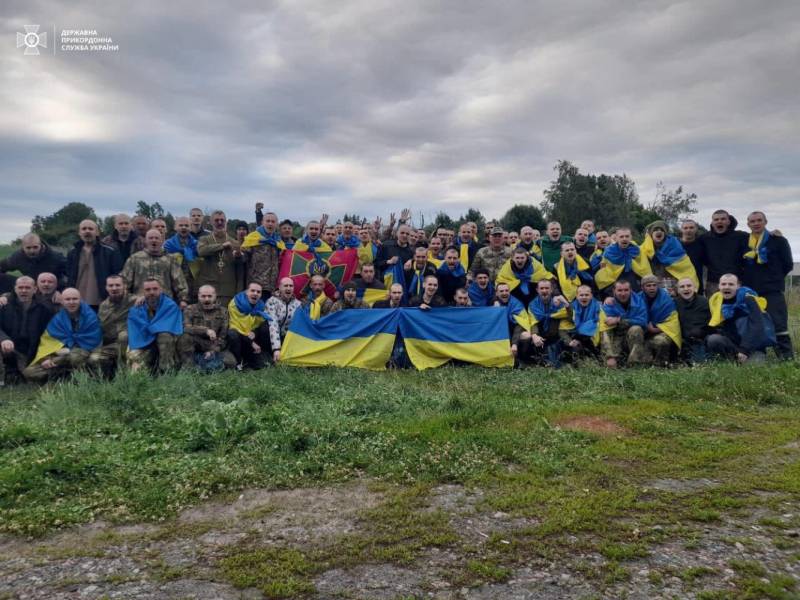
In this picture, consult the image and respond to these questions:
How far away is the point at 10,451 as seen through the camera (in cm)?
483

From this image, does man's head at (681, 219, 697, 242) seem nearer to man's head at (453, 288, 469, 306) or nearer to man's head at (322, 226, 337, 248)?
man's head at (453, 288, 469, 306)

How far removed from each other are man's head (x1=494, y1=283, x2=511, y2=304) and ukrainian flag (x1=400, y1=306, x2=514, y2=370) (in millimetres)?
238

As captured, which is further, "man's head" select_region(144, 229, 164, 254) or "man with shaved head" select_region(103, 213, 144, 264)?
"man with shaved head" select_region(103, 213, 144, 264)

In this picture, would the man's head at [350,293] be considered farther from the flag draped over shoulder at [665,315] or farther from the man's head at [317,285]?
the flag draped over shoulder at [665,315]

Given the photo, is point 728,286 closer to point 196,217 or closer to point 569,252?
point 569,252

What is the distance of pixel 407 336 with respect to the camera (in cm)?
945

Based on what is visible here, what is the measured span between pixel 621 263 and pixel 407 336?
3.62 meters

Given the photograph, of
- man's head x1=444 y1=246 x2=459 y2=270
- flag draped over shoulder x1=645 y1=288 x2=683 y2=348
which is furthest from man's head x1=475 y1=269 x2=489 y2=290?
flag draped over shoulder x1=645 y1=288 x2=683 y2=348

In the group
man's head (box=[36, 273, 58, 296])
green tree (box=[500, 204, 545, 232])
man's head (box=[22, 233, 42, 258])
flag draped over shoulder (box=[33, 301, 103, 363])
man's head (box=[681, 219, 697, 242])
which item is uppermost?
green tree (box=[500, 204, 545, 232])

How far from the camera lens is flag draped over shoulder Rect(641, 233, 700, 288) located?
9.43 meters

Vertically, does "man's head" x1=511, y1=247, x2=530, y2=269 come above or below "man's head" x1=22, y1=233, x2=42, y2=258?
below

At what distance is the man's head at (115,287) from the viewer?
27.9 ft

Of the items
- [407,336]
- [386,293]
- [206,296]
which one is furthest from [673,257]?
[206,296]

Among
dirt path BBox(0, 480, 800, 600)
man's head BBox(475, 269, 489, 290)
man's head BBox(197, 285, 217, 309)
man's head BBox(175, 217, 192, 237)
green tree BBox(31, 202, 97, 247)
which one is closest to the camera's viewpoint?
dirt path BBox(0, 480, 800, 600)
